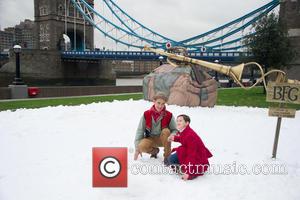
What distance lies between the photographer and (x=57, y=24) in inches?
2282

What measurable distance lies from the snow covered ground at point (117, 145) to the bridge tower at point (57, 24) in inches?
2064

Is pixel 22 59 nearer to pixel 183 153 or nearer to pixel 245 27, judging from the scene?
pixel 245 27

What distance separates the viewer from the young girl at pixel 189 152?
13.1ft

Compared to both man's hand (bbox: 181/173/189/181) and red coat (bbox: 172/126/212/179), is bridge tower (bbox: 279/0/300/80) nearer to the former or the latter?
red coat (bbox: 172/126/212/179)

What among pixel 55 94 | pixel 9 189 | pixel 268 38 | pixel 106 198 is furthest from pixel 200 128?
pixel 268 38

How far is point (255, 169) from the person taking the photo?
4.52 metres

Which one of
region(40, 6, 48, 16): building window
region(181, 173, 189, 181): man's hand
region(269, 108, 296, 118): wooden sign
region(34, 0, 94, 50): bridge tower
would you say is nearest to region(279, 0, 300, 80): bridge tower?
region(269, 108, 296, 118): wooden sign

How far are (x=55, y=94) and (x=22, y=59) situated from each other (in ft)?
111

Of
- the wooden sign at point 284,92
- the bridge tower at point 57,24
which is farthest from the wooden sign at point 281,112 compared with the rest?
the bridge tower at point 57,24

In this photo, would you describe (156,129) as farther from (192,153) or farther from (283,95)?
(283,95)

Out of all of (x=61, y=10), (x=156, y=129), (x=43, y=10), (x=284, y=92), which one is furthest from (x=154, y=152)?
(x=43, y=10)

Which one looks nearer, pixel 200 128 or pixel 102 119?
pixel 200 128

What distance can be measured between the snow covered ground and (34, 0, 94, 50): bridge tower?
5244 centimetres

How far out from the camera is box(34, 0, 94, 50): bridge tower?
188ft
